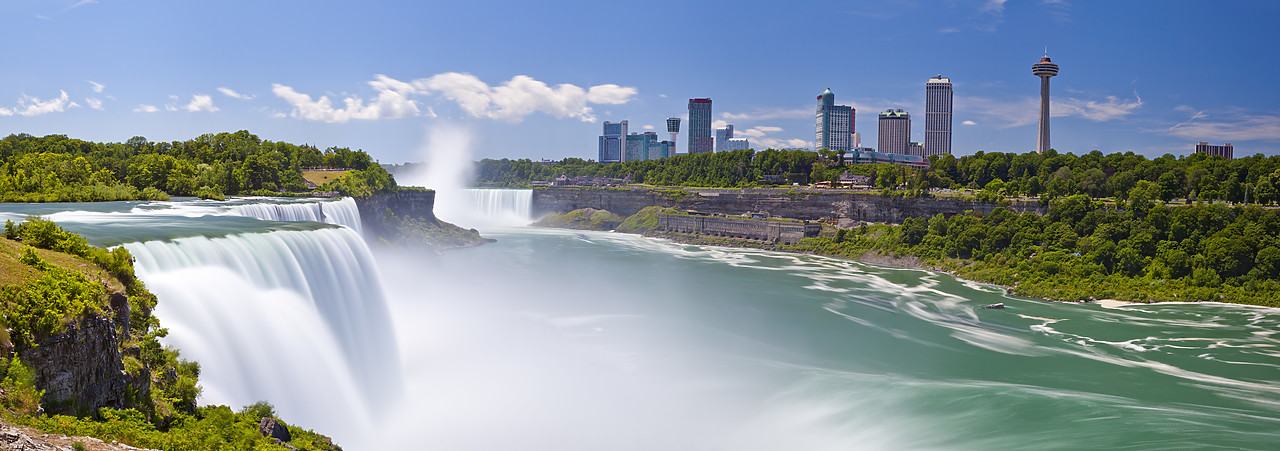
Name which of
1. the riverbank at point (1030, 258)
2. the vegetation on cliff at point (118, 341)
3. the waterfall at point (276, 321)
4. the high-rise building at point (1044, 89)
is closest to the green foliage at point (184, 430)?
the vegetation on cliff at point (118, 341)

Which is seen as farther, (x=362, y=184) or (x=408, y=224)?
(x=408, y=224)

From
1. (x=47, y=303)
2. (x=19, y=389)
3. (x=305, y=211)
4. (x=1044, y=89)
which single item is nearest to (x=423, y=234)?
(x=305, y=211)

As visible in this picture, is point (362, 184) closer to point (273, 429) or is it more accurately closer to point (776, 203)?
point (776, 203)

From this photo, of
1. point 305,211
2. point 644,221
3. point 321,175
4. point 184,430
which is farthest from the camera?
point 644,221

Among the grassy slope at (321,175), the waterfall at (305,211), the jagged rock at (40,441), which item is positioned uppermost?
the grassy slope at (321,175)

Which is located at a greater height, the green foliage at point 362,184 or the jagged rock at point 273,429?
the green foliage at point 362,184

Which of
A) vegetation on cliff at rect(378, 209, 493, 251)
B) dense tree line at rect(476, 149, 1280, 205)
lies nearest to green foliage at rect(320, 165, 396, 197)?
vegetation on cliff at rect(378, 209, 493, 251)

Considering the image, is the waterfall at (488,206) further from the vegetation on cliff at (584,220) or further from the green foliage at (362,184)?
the green foliage at (362,184)

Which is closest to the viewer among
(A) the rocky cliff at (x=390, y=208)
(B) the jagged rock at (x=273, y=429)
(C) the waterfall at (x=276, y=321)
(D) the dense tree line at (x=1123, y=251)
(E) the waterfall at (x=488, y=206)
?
(B) the jagged rock at (x=273, y=429)
